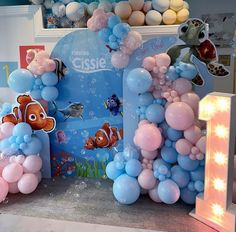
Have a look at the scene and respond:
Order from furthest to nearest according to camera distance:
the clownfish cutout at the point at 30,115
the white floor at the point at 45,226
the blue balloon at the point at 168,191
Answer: the clownfish cutout at the point at 30,115
the blue balloon at the point at 168,191
the white floor at the point at 45,226

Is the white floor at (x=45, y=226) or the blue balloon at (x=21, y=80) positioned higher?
the blue balloon at (x=21, y=80)

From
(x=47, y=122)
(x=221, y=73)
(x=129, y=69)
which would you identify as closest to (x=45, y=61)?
(x=47, y=122)

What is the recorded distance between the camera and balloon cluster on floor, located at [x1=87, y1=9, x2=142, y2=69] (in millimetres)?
2219

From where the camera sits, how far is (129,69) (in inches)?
94.3

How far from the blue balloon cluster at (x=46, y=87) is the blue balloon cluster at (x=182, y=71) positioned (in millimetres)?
946

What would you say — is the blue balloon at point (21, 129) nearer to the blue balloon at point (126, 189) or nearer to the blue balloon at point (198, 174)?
the blue balloon at point (126, 189)

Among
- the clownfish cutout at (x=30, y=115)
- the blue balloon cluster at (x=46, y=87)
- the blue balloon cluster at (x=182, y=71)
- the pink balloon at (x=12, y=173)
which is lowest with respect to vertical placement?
the pink balloon at (x=12, y=173)

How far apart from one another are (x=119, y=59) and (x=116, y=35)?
7.2 inches

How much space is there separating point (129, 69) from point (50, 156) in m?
1.09

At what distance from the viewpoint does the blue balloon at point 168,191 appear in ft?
6.88

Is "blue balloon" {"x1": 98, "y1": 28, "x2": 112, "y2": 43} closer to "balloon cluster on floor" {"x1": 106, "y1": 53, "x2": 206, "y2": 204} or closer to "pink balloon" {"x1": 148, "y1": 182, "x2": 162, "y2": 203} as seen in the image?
"balloon cluster on floor" {"x1": 106, "y1": 53, "x2": 206, "y2": 204}

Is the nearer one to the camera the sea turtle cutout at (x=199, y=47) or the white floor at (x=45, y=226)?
the white floor at (x=45, y=226)

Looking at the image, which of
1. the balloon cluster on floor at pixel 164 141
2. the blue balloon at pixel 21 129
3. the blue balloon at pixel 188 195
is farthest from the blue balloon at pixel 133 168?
the blue balloon at pixel 21 129

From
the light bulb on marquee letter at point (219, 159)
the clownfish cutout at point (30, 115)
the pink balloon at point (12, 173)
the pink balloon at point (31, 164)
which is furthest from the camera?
the clownfish cutout at point (30, 115)
